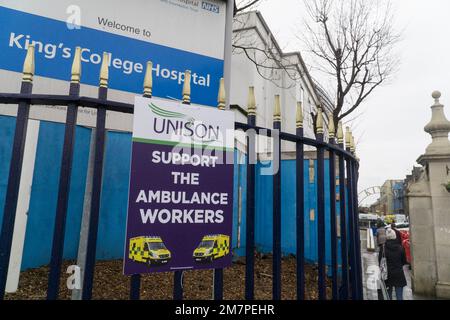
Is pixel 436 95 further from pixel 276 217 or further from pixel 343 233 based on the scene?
pixel 276 217

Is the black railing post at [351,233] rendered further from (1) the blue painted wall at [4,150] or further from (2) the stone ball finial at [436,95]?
(2) the stone ball finial at [436,95]

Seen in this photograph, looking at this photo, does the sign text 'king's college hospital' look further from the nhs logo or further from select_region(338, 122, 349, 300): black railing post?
select_region(338, 122, 349, 300): black railing post

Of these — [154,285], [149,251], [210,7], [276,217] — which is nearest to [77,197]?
[154,285]

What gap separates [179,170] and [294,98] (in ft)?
47.6

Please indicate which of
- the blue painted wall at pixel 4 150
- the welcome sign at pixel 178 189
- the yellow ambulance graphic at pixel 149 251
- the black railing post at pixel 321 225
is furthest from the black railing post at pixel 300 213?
the blue painted wall at pixel 4 150

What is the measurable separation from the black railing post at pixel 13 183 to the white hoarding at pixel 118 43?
718mm

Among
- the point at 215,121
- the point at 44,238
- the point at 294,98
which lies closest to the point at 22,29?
the point at 215,121

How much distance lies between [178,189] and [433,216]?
8145 millimetres

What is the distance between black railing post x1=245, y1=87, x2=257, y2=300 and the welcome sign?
128mm

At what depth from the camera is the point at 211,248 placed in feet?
6.61

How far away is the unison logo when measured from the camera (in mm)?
1971

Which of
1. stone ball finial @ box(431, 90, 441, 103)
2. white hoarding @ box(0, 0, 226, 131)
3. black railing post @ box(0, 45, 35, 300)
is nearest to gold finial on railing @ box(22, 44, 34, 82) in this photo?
black railing post @ box(0, 45, 35, 300)
